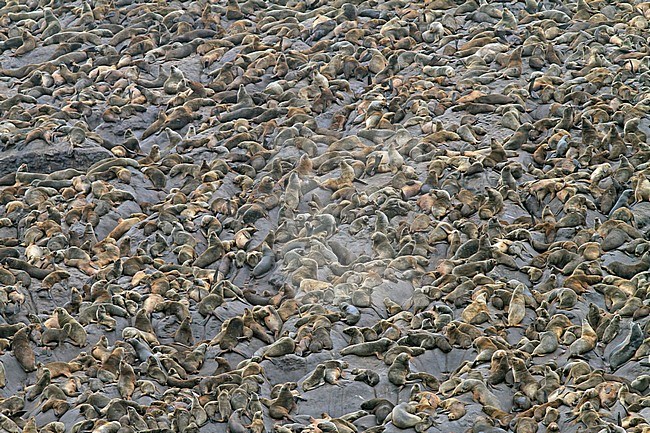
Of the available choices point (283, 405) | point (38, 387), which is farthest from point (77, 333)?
point (283, 405)

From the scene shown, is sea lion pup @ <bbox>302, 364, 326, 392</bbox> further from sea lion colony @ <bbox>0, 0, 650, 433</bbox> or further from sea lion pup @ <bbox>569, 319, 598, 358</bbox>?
sea lion pup @ <bbox>569, 319, 598, 358</bbox>

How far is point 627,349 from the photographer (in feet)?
48.5

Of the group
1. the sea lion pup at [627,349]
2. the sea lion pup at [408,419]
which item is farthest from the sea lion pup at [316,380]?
the sea lion pup at [627,349]

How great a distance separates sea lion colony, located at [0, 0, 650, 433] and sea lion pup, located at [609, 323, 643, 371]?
0.03 metres

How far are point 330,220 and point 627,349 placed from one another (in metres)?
6.05

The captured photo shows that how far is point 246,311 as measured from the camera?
658 inches

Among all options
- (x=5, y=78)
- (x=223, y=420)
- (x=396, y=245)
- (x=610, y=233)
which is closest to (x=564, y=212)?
(x=610, y=233)

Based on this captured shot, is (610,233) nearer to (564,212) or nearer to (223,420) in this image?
(564,212)

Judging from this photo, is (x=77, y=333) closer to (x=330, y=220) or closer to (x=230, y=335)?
(x=230, y=335)

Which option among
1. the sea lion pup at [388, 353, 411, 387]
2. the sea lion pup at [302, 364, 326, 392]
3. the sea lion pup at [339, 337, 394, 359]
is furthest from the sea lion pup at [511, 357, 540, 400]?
the sea lion pup at [302, 364, 326, 392]

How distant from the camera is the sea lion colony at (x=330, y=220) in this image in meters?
14.7

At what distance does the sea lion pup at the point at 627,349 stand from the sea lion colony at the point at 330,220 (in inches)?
1.0

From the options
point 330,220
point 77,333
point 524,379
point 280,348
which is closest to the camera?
point 524,379

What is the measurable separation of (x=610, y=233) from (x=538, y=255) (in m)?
1.18
